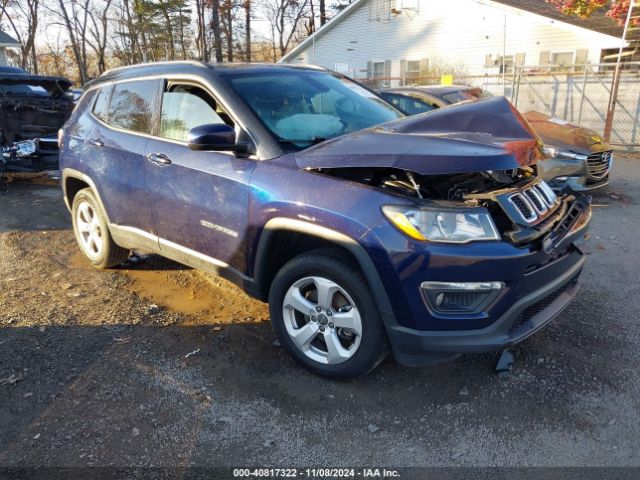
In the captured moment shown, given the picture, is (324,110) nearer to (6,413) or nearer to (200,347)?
(200,347)

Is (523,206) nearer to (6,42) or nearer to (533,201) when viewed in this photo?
(533,201)

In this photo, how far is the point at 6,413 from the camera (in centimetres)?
276

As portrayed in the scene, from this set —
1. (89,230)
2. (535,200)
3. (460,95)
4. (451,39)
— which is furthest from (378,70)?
(535,200)

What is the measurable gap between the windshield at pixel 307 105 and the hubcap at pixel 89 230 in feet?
6.83

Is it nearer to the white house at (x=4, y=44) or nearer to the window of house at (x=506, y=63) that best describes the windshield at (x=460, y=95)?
the window of house at (x=506, y=63)

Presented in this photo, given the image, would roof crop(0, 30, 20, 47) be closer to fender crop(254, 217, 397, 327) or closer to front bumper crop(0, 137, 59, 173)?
front bumper crop(0, 137, 59, 173)

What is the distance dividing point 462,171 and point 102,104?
3.44 metres

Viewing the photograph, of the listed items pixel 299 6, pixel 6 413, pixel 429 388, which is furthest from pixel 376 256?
pixel 299 6

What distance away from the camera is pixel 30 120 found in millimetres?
8578

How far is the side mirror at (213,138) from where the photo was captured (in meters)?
3.01

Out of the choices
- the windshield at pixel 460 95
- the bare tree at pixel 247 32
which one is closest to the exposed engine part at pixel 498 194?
the windshield at pixel 460 95

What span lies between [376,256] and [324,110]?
5.00 ft

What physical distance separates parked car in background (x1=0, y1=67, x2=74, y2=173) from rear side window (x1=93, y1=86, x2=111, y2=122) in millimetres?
4433

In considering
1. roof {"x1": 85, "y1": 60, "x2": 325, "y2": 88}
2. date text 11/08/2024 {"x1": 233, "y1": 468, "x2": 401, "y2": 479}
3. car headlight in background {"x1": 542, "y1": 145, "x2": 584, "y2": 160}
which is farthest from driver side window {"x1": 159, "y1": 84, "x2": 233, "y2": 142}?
car headlight in background {"x1": 542, "y1": 145, "x2": 584, "y2": 160}
